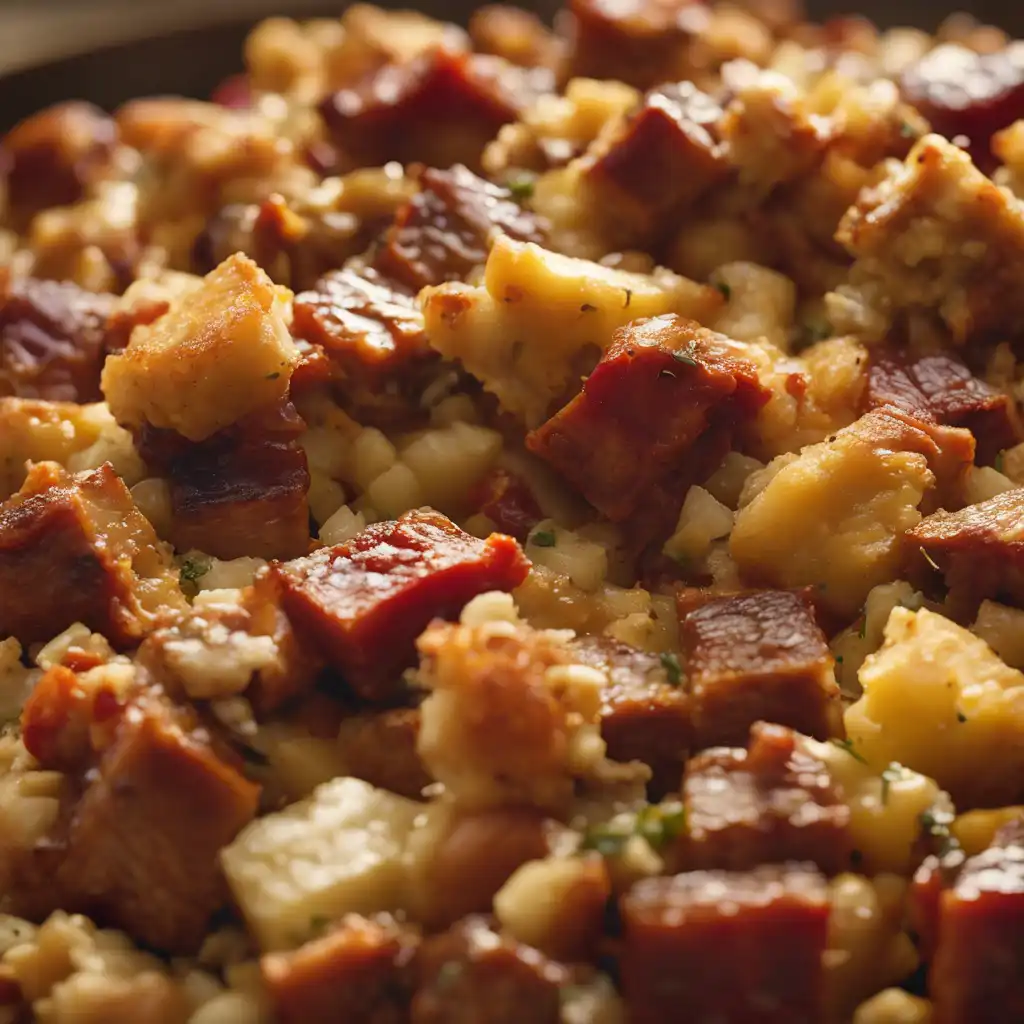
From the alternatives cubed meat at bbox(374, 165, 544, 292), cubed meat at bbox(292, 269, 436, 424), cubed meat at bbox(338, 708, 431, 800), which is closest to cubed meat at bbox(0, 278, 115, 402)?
cubed meat at bbox(292, 269, 436, 424)

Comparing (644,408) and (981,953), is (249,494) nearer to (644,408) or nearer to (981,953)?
(644,408)

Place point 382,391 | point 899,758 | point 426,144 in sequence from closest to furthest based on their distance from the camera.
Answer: point 899,758
point 382,391
point 426,144

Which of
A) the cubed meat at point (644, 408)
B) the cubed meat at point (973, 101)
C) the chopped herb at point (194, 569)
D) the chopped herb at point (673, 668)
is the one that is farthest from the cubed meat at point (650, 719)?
the cubed meat at point (973, 101)

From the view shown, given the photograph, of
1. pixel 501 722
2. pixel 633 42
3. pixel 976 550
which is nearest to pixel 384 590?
pixel 501 722

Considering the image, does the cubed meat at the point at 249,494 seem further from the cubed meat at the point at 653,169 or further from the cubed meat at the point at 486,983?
the cubed meat at the point at 486,983

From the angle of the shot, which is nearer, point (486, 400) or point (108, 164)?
point (486, 400)

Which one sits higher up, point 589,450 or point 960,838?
point 589,450

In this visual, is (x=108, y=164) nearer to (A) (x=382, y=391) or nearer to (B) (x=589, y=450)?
(A) (x=382, y=391)

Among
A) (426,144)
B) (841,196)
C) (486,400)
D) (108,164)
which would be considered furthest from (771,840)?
(108,164)
